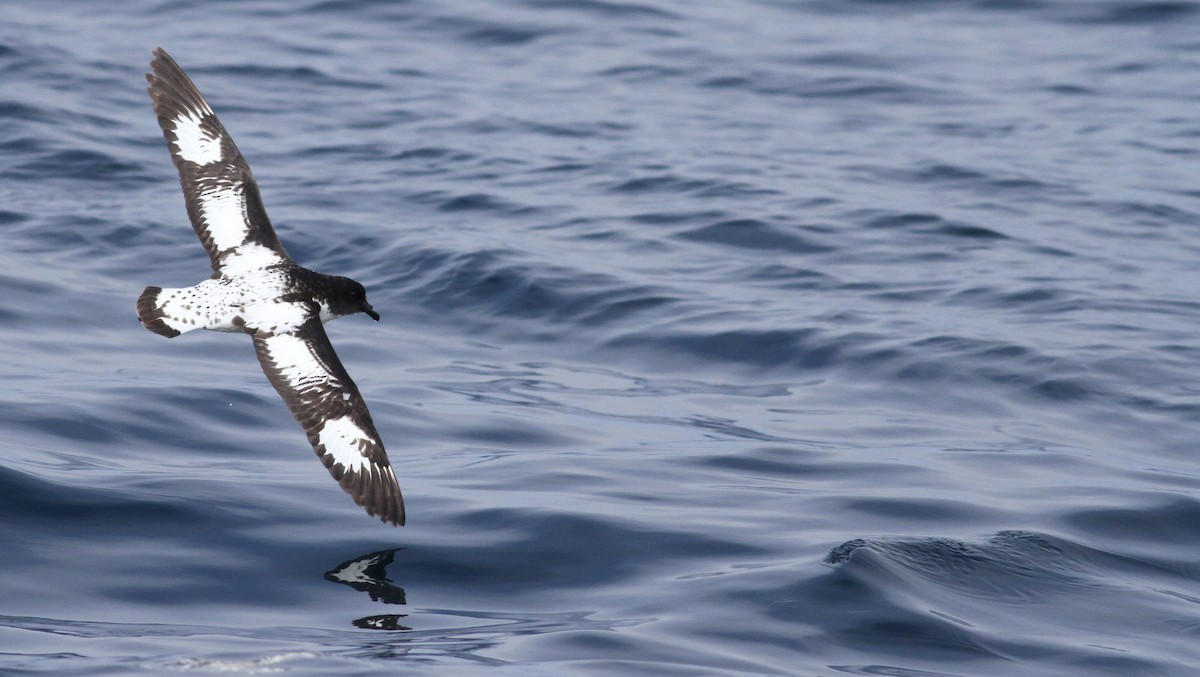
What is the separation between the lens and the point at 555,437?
31.2 ft

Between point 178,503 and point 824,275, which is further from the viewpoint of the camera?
point 824,275

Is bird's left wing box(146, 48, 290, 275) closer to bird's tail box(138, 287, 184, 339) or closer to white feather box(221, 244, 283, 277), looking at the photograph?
white feather box(221, 244, 283, 277)

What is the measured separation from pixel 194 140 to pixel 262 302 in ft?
4.50

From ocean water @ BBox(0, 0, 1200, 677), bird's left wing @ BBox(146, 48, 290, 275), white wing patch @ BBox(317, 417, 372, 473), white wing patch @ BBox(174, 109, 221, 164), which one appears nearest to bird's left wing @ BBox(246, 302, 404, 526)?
white wing patch @ BBox(317, 417, 372, 473)

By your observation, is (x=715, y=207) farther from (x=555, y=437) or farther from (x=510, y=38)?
(x=510, y=38)

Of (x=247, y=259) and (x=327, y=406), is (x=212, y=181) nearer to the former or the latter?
(x=247, y=259)

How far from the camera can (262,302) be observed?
24.8ft

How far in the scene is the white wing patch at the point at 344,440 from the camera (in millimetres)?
7262

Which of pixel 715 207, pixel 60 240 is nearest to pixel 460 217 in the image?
pixel 715 207

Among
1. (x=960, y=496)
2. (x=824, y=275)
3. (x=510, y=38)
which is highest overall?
(x=510, y=38)

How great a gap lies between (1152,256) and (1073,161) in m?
2.72

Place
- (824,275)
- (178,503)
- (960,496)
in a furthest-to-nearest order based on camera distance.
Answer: (824,275)
(960,496)
(178,503)

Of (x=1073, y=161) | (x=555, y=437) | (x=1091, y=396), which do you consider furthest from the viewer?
(x=1073, y=161)

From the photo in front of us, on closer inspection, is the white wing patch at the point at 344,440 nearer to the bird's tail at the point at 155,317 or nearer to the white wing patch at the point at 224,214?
the bird's tail at the point at 155,317
